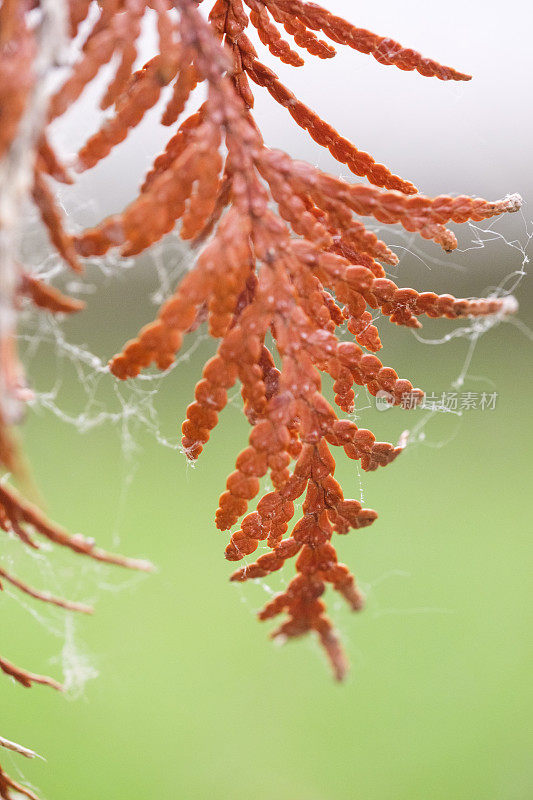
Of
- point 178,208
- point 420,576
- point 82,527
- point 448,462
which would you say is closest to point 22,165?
point 178,208

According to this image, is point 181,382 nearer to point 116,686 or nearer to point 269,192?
point 116,686

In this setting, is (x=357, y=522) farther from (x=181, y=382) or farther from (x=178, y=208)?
(x=181, y=382)

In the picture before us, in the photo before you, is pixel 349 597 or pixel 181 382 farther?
pixel 181 382

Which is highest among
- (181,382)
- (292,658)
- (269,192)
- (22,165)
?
(181,382)

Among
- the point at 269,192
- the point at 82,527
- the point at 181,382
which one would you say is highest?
the point at 181,382

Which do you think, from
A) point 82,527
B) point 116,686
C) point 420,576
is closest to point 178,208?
point 116,686

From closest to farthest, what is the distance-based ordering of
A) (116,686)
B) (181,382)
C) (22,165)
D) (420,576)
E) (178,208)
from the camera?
(22,165), (178,208), (116,686), (420,576), (181,382)

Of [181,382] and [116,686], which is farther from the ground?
[181,382]

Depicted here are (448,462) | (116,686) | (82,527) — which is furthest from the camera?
(448,462)

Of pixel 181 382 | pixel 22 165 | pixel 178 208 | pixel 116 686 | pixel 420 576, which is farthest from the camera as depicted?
pixel 181 382
